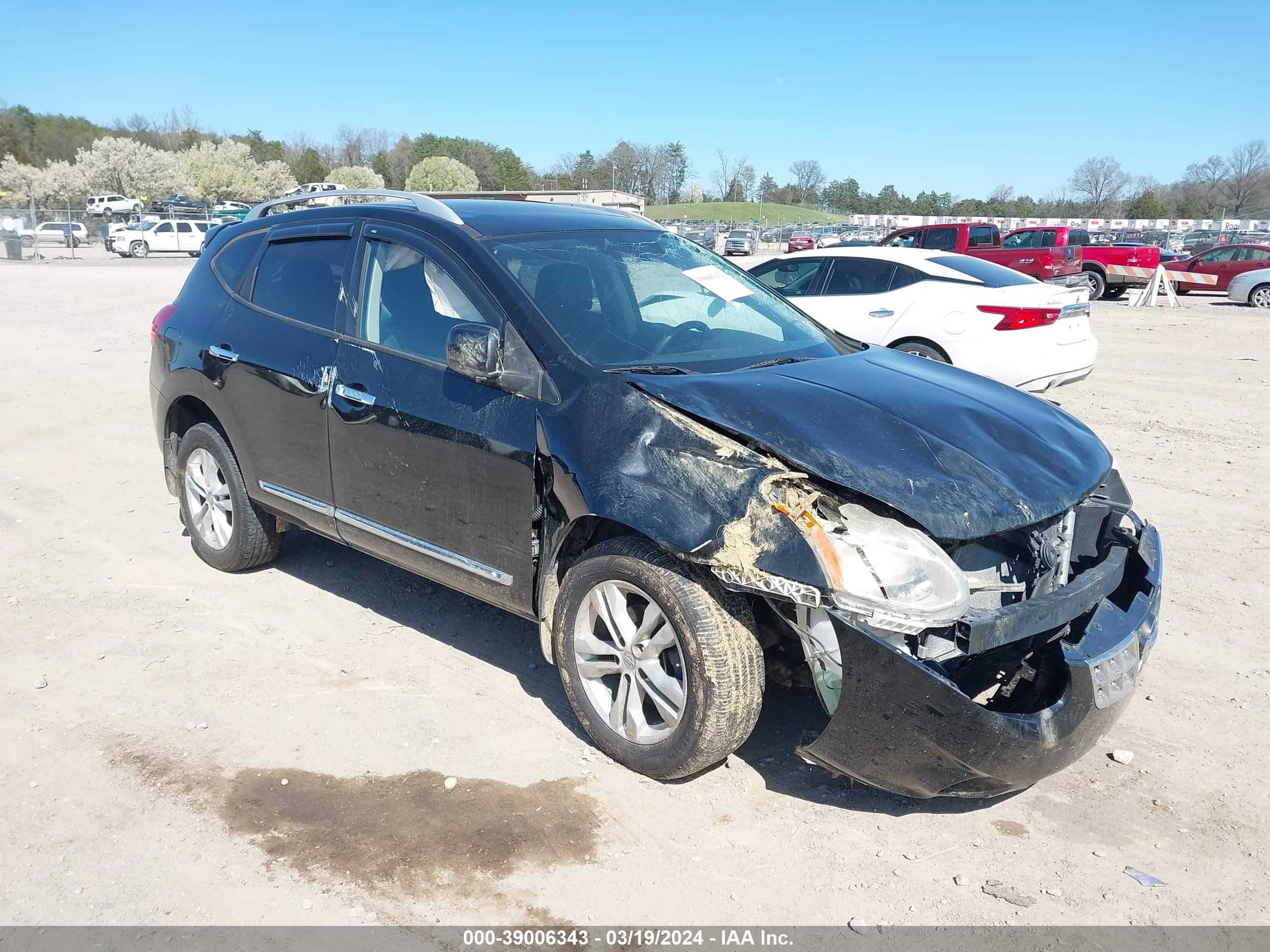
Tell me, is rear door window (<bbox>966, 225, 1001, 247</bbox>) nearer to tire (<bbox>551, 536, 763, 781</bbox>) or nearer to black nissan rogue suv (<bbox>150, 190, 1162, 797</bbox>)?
black nissan rogue suv (<bbox>150, 190, 1162, 797</bbox>)

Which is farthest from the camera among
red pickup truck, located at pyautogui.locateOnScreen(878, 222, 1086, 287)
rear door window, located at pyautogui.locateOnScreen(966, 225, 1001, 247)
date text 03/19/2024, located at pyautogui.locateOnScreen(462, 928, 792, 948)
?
rear door window, located at pyautogui.locateOnScreen(966, 225, 1001, 247)

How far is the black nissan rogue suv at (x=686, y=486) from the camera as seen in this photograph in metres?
2.91

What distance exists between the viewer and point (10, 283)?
22188 mm

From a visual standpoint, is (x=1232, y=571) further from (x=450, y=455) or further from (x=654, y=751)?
(x=450, y=455)

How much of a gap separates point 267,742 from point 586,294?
2.13 meters

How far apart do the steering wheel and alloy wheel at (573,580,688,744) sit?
40.1 inches

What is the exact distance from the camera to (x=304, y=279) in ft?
15.1

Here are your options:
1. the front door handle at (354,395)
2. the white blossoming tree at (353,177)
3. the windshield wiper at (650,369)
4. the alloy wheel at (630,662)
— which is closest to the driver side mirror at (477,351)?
the windshield wiper at (650,369)

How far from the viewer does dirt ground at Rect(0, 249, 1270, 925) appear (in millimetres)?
2859

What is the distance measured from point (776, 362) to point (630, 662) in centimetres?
138

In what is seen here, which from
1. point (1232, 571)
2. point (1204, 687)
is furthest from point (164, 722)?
point (1232, 571)

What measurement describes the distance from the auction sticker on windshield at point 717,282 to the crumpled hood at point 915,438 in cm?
73

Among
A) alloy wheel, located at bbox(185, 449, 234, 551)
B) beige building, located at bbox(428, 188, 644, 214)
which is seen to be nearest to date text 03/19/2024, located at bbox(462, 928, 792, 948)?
alloy wheel, located at bbox(185, 449, 234, 551)

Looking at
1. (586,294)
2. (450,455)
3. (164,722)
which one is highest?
(586,294)
